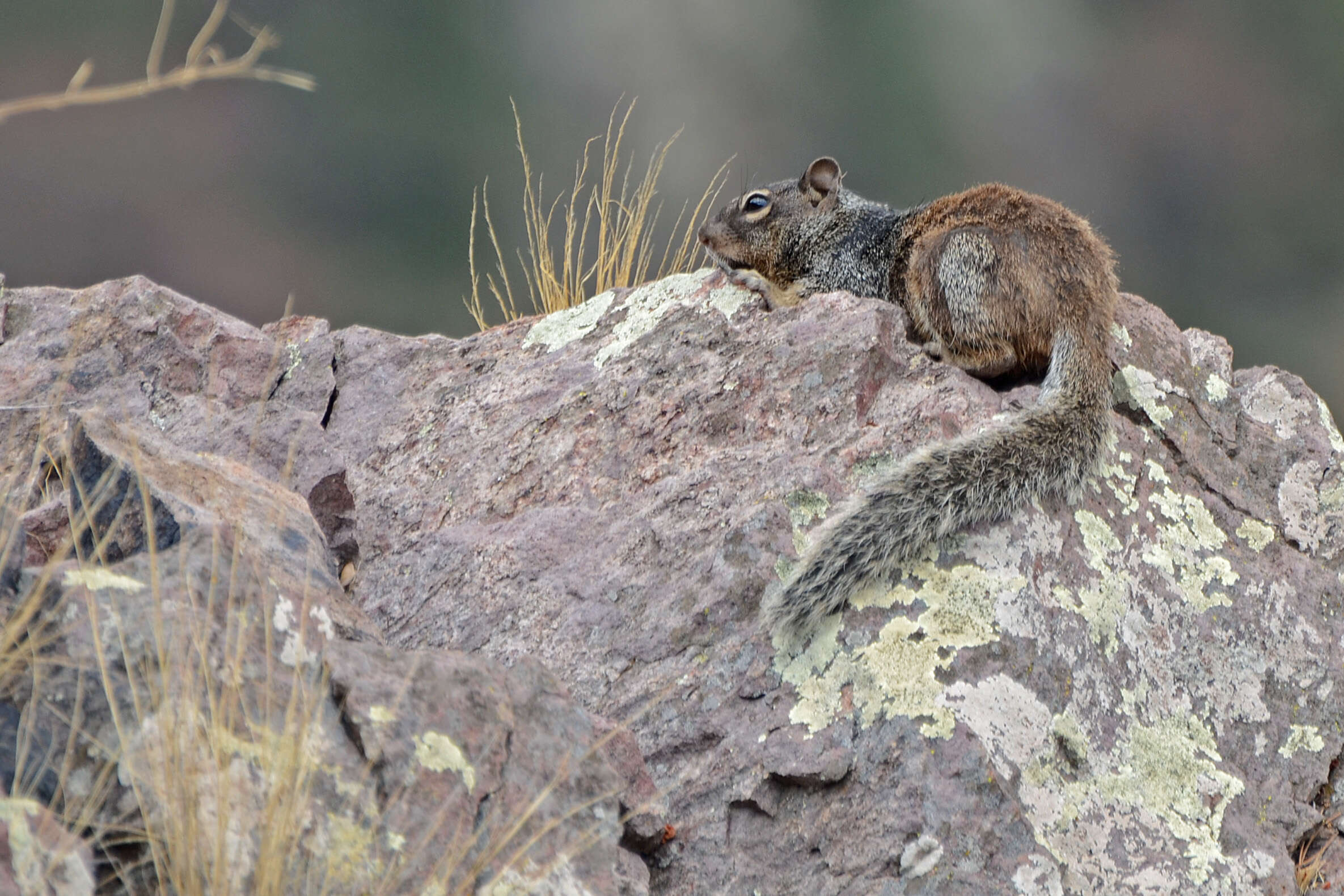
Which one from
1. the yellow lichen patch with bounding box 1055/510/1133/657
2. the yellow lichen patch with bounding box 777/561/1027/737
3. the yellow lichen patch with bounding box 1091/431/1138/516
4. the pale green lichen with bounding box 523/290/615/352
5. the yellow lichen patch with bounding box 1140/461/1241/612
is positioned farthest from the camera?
the pale green lichen with bounding box 523/290/615/352

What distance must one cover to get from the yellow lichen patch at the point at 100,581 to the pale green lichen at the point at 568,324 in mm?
2354

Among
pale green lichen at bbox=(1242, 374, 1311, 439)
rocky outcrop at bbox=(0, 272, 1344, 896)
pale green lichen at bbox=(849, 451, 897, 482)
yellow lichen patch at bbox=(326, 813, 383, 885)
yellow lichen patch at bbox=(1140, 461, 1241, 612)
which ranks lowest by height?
yellow lichen patch at bbox=(326, 813, 383, 885)

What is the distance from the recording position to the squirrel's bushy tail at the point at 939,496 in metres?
3.38

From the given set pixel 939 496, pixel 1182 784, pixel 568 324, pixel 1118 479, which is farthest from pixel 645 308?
pixel 1182 784

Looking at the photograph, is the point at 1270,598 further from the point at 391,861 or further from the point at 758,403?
the point at 391,861

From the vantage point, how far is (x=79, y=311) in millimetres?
4664

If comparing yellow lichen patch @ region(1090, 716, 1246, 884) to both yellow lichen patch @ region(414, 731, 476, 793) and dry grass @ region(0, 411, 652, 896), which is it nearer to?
dry grass @ region(0, 411, 652, 896)

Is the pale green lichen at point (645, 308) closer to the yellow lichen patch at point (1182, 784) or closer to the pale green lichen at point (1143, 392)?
the pale green lichen at point (1143, 392)

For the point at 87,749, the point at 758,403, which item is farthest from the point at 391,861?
the point at 758,403

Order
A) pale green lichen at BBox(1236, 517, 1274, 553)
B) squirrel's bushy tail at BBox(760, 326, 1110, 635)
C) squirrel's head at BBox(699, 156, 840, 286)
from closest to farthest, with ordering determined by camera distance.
Answer: squirrel's bushy tail at BBox(760, 326, 1110, 635) < pale green lichen at BBox(1236, 517, 1274, 553) < squirrel's head at BBox(699, 156, 840, 286)

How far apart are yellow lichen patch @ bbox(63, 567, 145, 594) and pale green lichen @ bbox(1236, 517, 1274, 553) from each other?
335cm

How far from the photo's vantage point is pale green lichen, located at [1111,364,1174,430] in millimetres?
4336

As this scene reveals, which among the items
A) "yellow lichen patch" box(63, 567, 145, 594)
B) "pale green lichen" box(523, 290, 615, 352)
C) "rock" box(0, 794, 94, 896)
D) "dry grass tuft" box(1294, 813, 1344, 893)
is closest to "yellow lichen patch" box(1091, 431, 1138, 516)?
"dry grass tuft" box(1294, 813, 1344, 893)

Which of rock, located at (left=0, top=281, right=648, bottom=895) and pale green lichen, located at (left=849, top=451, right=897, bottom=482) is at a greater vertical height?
pale green lichen, located at (left=849, top=451, right=897, bottom=482)
